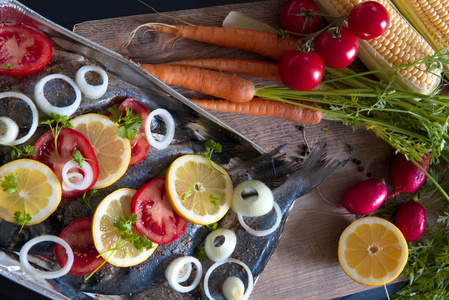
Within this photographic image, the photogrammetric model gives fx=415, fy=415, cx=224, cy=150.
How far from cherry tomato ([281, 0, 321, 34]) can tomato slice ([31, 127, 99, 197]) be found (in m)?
1.39

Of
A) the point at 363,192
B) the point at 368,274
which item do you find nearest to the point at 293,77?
the point at 363,192

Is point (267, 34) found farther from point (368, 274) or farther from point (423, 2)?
point (368, 274)

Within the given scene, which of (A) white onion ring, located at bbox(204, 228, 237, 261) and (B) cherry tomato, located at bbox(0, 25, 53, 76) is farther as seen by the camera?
(A) white onion ring, located at bbox(204, 228, 237, 261)

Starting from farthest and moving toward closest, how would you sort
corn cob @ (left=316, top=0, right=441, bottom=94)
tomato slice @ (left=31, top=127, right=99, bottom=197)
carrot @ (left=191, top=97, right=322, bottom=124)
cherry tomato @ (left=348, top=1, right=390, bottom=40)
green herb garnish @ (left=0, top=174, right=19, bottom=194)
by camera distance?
carrot @ (left=191, top=97, right=322, bottom=124) → corn cob @ (left=316, top=0, right=441, bottom=94) → cherry tomato @ (left=348, top=1, right=390, bottom=40) → tomato slice @ (left=31, top=127, right=99, bottom=197) → green herb garnish @ (left=0, top=174, right=19, bottom=194)

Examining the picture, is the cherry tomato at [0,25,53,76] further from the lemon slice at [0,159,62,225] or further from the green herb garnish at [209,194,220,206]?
the green herb garnish at [209,194,220,206]

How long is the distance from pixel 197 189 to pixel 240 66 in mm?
854

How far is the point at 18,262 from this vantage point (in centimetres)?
198

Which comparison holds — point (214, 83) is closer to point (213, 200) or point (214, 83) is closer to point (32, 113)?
point (213, 200)

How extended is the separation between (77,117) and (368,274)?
6.24ft

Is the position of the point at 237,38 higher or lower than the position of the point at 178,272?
higher

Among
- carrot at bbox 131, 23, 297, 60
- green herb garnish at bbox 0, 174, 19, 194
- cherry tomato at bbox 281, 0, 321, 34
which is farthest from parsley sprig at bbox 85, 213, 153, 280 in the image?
cherry tomato at bbox 281, 0, 321, 34

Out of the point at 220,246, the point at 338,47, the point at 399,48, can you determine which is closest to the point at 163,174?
the point at 220,246

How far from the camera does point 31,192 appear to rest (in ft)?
6.09

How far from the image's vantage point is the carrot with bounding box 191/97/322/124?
2.54m
